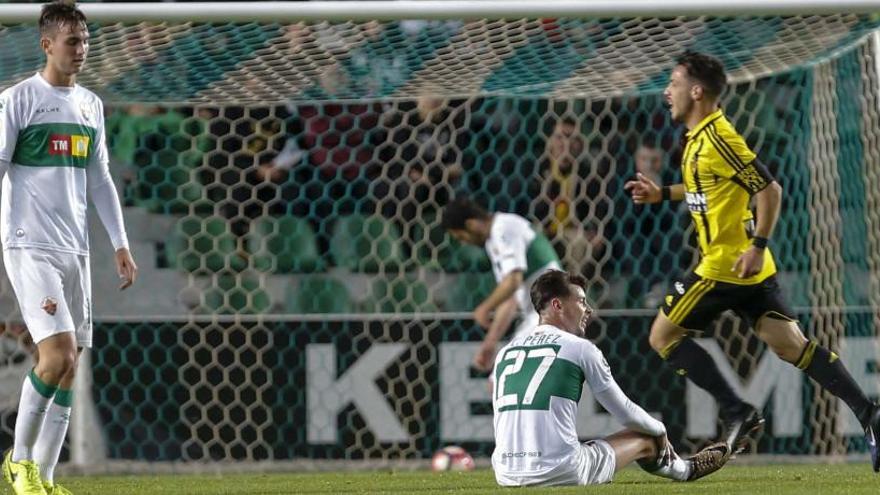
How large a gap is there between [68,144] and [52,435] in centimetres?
98

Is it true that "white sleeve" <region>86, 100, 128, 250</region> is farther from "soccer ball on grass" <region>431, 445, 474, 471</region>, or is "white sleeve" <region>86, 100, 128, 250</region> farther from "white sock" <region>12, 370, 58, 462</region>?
"soccer ball on grass" <region>431, 445, 474, 471</region>

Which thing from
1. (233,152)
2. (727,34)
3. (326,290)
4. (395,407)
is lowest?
(395,407)

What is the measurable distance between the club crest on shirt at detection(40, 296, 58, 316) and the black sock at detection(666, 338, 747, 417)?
8.51 ft

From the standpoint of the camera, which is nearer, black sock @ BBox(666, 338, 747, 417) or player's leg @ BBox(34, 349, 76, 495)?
player's leg @ BBox(34, 349, 76, 495)

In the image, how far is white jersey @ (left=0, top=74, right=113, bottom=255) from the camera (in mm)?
5137

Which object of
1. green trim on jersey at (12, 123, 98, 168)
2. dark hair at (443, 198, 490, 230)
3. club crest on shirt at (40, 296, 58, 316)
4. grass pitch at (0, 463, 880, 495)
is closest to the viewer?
club crest on shirt at (40, 296, 58, 316)

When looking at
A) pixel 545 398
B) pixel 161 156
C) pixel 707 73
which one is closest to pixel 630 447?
pixel 545 398

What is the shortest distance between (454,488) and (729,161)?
162 centimetres

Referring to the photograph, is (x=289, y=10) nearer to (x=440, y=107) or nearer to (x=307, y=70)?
(x=307, y=70)

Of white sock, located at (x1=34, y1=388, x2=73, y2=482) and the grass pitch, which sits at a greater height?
white sock, located at (x1=34, y1=388, x2=73, y2=482)

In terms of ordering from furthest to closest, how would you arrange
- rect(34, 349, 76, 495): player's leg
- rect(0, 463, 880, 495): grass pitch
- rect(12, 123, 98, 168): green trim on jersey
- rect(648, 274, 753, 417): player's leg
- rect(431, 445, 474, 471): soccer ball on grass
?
rect(431, 445, 474, 471): soccer ball on grass → rect(648, 274, 753, 417): player's leg → rect(0, 463, 880, 495): grass pitch → rect(34, 349, 76, 495): player's leg → rect(12, 123, 98, 168): green trim on jersey

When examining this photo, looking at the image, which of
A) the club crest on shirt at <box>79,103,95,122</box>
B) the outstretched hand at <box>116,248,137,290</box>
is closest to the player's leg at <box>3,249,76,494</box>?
the outstretched hand at <box>116,248,137,290</box>

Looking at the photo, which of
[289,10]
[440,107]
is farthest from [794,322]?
[440,107]

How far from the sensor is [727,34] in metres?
7.62
